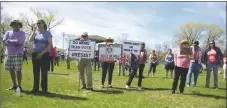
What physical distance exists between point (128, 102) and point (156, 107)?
931 mm

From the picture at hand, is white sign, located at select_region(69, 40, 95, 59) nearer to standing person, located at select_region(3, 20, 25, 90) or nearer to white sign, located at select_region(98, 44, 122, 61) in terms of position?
white sign, located at select_region(98, 44, 122, 61)

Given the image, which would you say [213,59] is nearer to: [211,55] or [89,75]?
[211,55]

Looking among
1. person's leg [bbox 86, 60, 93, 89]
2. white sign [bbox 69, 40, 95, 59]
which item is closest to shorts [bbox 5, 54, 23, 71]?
white sign [bbox 69, 40, 95, 59]

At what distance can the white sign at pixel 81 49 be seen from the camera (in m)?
13.3

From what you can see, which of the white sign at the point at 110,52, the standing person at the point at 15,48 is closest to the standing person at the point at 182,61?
the white sign at the point at 110,52

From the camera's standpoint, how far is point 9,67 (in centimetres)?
1109

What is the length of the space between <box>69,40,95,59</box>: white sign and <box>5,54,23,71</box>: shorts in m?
2.71

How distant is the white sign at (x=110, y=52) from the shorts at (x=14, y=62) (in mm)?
3882

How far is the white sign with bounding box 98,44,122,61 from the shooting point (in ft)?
46.7

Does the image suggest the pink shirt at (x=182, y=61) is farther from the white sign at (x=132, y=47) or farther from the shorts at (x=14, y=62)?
the shorts at (x=14, y=62)

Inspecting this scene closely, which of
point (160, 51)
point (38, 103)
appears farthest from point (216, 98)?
point (160, 51)

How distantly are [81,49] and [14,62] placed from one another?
3.03m

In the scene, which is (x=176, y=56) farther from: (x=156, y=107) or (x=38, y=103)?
(x=38, y=103)

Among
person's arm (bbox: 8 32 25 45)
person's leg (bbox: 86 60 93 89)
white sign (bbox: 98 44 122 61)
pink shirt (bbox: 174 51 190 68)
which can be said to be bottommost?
person's leg (bbox: 86 60 93 89)
